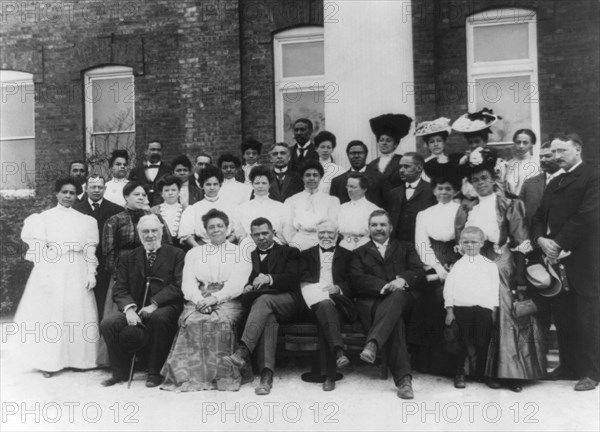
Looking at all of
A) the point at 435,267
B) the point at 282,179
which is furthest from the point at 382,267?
the point at 282,179

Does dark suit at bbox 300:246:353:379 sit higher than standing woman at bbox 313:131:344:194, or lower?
lower

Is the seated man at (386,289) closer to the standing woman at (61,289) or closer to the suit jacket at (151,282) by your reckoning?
the suit jacket at (151,282)

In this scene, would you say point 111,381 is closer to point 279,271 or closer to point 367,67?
point 279,271

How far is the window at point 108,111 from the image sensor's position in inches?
389

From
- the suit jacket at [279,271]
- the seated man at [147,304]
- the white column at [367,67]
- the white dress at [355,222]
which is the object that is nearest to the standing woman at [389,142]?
the white dress at [355,222]

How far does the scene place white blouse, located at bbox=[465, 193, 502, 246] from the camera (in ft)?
17.7

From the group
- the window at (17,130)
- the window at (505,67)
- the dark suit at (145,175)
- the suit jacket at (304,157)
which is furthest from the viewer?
the window at (17,130)

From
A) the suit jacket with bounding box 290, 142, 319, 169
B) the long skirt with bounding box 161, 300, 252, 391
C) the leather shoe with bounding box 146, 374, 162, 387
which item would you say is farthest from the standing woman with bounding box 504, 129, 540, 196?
the leather shoe with bounding box 146, 374, 162, 387

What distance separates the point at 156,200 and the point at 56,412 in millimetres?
2327

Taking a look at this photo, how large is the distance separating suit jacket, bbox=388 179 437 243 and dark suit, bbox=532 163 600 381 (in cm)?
112

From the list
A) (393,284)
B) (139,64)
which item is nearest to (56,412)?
(393,284)

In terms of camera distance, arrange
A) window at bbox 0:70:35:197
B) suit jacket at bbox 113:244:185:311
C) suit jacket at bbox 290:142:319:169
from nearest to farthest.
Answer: suit jacket at bbox 113:244:185:311 < suit jacket at bbox 290:142:319:169 < window at bbox 0:70:35:197

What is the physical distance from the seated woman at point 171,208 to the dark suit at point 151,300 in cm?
39

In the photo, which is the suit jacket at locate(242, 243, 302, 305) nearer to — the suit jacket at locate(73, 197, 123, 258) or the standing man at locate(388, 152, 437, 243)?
the standing man at locate(388, 152, 437, 243)
